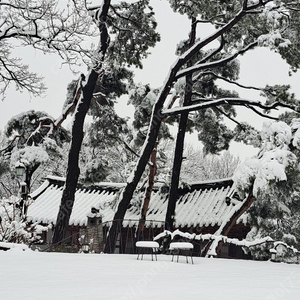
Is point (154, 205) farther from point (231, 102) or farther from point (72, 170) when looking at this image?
point (72, 170)

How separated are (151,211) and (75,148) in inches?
275

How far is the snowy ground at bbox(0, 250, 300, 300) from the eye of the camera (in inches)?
176

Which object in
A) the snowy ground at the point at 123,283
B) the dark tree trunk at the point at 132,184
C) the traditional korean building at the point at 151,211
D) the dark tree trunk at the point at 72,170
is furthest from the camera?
the traditional korean building at the point at 151,211

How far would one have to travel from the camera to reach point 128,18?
13.9 m

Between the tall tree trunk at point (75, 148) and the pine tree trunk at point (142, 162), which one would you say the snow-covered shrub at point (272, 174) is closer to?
the pine tree trunk at point (142, 162)

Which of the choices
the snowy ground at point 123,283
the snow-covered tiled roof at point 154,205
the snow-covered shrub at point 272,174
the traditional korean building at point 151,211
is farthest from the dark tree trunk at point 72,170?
the snow-covered shrub at point 272,174

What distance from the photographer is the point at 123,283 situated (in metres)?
5.31

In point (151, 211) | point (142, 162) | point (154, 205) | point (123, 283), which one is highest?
point (142, 162)

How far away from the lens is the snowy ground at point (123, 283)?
4477 mm

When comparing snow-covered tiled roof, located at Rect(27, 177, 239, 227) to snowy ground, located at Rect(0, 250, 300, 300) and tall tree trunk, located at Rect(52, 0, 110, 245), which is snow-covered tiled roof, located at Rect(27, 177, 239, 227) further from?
snowy ground, located at Rect(0, 250, 300, 300)

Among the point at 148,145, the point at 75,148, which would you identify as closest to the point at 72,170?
the point at 75,148

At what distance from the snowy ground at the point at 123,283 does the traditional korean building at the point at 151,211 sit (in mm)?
6900

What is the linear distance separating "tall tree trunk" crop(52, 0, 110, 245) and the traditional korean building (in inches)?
95.8

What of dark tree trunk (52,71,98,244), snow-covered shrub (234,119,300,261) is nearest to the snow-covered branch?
snow-covered shrub (234,119,300,261)
